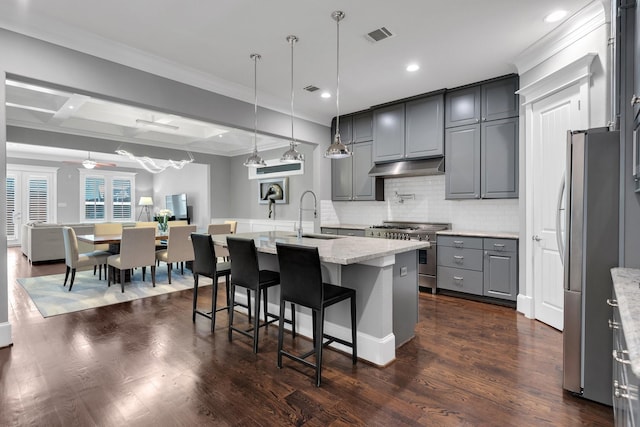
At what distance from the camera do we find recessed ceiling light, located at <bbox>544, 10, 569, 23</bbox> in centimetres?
272

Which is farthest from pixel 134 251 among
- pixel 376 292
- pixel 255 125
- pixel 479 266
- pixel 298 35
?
pixel 479 266

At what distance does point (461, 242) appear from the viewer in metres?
4.20

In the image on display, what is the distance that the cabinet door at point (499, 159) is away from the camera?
154 inches

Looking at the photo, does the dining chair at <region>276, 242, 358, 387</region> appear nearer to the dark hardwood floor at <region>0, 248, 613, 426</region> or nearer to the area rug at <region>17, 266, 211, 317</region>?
the dark hardwood floor at <region>0, 248, 613, 426</region>

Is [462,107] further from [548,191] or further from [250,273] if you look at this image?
[250,273]

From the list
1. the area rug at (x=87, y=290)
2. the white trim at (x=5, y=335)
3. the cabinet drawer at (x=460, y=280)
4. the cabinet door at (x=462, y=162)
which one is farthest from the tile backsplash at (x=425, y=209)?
the white trim at (x=5, y=335)

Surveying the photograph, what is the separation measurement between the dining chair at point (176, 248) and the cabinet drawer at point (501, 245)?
4169mm

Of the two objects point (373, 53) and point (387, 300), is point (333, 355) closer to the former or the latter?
point (387, 300)

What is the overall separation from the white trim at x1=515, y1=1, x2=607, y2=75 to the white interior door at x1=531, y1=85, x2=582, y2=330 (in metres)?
0.40

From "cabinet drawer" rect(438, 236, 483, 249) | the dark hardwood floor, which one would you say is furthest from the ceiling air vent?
the dark hardwood floor

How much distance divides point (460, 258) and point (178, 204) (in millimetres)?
8256

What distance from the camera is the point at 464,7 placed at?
2635 mm

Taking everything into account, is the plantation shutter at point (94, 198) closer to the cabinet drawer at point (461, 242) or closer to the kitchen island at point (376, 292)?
the kitchen island at point (376, 292)

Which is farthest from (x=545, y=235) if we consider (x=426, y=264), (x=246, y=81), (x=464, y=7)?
(x=246, y=81)
